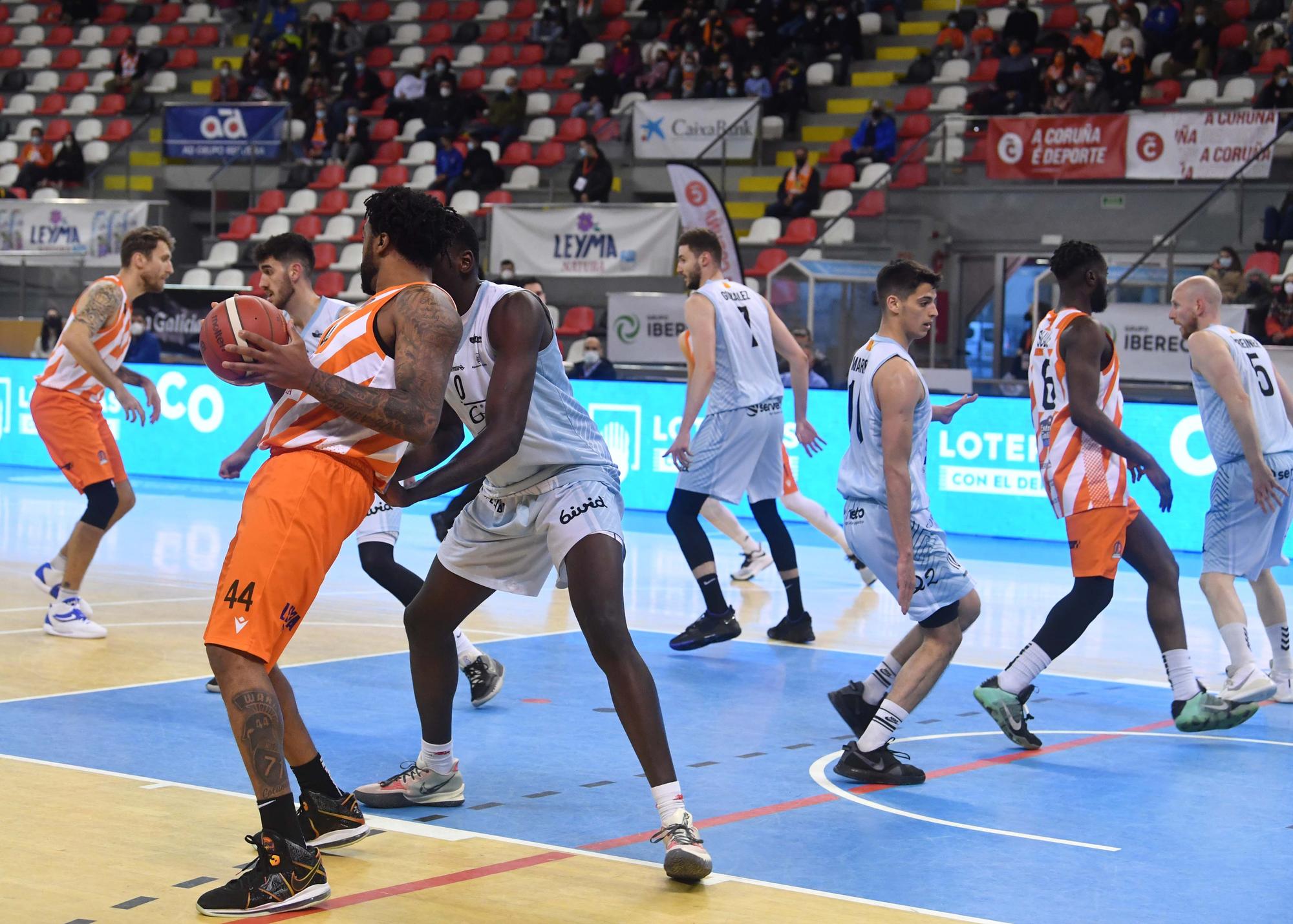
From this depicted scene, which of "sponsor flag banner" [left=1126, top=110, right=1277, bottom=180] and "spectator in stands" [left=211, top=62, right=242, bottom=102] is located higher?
"spectator in stands" [left=211, top=62, right=242, bottom=102]

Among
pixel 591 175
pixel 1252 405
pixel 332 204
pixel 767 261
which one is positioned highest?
pixel 591 175

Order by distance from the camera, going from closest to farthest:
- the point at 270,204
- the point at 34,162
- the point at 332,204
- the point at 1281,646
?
the point at 1281,646 < the point at 332,204 < the point at 270,204 < the point at 34,162

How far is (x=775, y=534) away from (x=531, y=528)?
430 centimetres

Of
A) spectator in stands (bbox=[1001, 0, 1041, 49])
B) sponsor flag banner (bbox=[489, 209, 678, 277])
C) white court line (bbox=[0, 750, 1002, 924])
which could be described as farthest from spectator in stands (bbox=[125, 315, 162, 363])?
white court line (bbox=[0, 750, 1002, 924])

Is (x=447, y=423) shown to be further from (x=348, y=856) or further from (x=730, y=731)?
(x=730, y=731)

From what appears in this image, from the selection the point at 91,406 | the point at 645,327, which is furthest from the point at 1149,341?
the point at 91,406

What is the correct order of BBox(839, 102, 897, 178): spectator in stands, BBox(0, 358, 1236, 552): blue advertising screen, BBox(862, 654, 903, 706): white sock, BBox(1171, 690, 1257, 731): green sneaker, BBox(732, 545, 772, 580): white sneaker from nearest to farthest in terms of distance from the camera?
BBox(862, 654, 903, 706): white sock, BBox(1171, 690, 1257, 731): green sneaker, BBox(732, 545, 772, 580): white sneaker, BBox(0, 358, 1236, 552): blue advertising screen, BBox(839, 102, 897, 178): spectator in stands

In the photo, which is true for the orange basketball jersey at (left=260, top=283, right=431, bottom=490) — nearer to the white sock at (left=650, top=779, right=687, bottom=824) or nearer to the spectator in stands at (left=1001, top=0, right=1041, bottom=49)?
the white sock at (left=650, top=779, right=687, bottom=824)

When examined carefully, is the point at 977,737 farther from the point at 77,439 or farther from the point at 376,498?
the point at 77,439

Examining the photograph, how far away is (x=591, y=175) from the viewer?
22031 millimetres

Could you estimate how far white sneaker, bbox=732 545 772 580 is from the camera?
37.7 ft

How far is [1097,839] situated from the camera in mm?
5254

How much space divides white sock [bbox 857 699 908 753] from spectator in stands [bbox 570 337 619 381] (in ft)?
36.6

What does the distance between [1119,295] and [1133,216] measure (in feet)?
6.17
